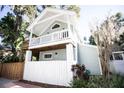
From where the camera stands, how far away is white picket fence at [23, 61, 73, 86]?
13.7ft

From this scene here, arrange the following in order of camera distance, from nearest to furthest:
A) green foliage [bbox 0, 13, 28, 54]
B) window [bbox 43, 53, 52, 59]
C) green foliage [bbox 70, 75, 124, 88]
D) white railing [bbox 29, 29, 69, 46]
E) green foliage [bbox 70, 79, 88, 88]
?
green foliage [bbox 70, 75, 124, 88], green foliage [bbox 70, 79, 88, 88], white railing [bbox 29, 29, 69, 46], window [bbox 43, 53, 52, 59], green foliage [bbox 0, 13, 28, 54]

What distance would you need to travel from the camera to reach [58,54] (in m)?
5.93

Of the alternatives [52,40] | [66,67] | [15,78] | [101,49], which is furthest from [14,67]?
[101,49]

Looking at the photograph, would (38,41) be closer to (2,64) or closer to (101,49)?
(2,64)

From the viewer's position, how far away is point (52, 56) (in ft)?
20.2

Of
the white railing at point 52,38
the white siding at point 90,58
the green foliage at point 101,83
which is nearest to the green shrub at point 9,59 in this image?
the white railing at point 52,38

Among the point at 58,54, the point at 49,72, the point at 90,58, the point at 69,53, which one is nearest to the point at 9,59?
the point at 58,54

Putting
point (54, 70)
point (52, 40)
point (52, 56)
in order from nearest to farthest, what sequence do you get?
point (54, 70)
point (52, 40)
point (52, 56)

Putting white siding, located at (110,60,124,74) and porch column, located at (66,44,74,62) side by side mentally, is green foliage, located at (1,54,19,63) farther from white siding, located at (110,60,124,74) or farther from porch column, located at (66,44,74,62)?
white siding, located at (110,60,124,74)

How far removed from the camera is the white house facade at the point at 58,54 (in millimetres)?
4375

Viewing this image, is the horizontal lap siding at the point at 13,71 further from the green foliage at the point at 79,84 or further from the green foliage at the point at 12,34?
the green foliage at the point at 79,84

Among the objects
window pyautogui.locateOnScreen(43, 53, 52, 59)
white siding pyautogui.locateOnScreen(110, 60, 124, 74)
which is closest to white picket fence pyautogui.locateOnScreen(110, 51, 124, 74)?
white siding pyautogui.locateOnScreen(110, 60, 124, 74)

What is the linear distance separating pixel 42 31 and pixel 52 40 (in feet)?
6.73

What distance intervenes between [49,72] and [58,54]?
4.84 ft
